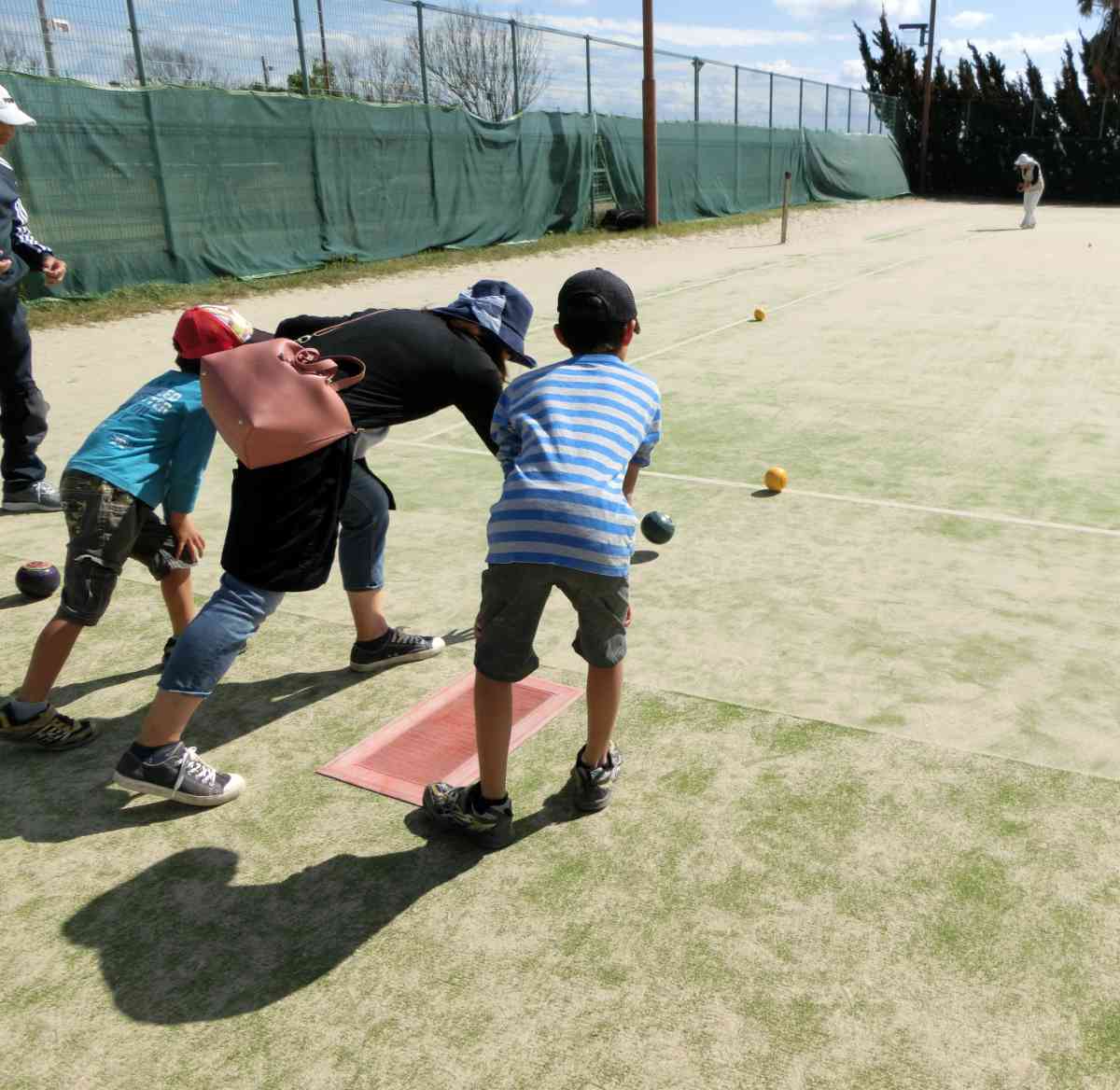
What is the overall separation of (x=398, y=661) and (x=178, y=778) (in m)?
1.12

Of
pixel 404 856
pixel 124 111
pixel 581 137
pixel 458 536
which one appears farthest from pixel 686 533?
pixel 581 137

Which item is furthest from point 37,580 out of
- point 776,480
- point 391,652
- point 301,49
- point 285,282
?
point 301,49

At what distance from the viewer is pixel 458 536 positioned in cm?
575

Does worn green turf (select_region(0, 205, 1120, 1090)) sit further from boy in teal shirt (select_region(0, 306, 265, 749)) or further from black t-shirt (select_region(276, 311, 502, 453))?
black t-shirt (select_region(276, 311, 502, 453))

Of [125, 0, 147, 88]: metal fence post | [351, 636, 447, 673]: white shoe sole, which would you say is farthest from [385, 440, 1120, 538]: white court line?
[125, 0, 147, 88]: metal fence post

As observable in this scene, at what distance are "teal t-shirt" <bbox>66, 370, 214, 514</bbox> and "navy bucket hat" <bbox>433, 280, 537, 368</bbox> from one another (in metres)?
0.93

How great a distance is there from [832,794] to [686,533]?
2573mm

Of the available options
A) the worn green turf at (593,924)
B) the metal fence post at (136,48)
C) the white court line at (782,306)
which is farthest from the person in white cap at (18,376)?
the metal fence post at (136,48)

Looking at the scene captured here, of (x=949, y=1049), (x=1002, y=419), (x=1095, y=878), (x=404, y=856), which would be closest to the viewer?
(x=949, y=1049)

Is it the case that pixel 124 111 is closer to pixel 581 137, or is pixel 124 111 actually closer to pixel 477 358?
pixel 581 137

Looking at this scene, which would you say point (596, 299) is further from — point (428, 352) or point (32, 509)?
point (32, 509)

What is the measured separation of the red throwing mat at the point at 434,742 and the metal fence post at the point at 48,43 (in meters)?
13.3

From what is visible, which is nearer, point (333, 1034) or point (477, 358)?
point (333, 1034)

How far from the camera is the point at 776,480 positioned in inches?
251
